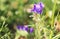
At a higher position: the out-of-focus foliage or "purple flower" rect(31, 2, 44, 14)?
"purple flower" rect(31, 2, 44, 14)

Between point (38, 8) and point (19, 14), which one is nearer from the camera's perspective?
point (38, 8)

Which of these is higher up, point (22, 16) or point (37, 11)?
point (37, 11)

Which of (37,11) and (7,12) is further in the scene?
(7,12)

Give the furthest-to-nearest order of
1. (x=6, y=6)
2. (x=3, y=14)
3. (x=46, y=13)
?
(x=6, y=6) < (x=3, y=14) < (x=46, y=13)

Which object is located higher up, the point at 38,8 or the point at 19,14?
the point at 38,8

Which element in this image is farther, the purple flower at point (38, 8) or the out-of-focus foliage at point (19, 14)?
the out-of-focus foliage at point (19, 14)

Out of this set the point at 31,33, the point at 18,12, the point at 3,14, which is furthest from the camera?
the point at 18,12

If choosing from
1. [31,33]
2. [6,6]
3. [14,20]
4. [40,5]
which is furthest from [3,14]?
[40,5]

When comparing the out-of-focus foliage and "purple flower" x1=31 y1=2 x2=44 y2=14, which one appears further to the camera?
the out-of-focus foliage

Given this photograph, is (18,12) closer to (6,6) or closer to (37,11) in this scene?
(6,6)

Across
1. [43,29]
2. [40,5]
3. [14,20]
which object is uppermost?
[40,5]

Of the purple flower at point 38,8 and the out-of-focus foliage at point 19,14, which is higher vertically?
the purple flower at point 38,8
